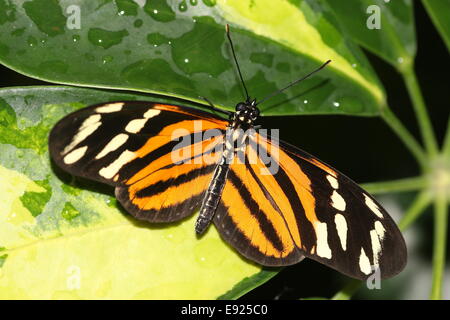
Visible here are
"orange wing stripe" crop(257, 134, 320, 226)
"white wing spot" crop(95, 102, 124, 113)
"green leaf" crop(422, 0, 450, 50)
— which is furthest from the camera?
"green leaf" crop(422, 0, 450, 50)

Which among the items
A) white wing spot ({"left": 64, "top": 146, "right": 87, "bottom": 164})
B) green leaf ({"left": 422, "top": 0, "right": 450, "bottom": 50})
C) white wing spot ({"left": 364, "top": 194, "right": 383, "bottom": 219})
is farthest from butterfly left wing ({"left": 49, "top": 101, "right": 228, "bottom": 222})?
green leaf ({"left": 422, "top": 0, "right": 450, "bottom": 50})

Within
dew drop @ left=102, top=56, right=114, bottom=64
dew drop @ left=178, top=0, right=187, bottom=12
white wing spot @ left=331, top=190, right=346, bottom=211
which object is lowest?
white wing spot @ left=331, top=190, right=346, bottom=211

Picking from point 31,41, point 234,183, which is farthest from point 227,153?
point 31,41

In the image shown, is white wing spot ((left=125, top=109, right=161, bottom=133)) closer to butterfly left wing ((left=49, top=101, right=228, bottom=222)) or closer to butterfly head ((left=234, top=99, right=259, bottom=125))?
butterfly left wing ((left=49, top=101, right=228, bottom=222))

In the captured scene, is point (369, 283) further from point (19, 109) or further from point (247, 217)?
A: point (19, 109)

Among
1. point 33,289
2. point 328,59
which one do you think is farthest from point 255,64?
point 33,289

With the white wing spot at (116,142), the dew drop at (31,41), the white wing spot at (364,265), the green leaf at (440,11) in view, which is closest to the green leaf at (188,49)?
the dew drop at (31,41)
